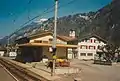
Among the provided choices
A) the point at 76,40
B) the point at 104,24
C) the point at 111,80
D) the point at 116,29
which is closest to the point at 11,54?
the point at 76,40

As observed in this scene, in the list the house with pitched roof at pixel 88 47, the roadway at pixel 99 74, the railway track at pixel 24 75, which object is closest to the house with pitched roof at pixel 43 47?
the roadway at pixel 99 74

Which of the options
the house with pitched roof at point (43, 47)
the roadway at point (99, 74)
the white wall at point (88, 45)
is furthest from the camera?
the white wall at point (88, 45)

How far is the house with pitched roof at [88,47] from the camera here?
240 ft

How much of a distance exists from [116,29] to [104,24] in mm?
24274

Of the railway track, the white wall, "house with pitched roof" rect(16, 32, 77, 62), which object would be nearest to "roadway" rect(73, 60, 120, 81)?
the railway track

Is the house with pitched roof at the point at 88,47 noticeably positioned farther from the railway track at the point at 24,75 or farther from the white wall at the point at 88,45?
the railway track at the point at 24,75

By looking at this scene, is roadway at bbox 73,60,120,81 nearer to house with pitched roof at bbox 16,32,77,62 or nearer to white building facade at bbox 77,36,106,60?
house with pitched roof at bbox 16,32,77,62

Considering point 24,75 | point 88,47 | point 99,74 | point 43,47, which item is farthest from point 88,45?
point 24,75

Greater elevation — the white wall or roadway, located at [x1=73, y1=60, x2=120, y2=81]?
the white wall

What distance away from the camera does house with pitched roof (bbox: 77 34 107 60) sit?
7329 centimetres

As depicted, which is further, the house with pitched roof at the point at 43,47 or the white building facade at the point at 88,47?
the white building facade at the point at 88,47

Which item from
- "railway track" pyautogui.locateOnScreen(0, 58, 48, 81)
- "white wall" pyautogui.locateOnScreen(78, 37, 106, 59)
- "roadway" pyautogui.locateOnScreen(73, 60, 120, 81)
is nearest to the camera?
"railway track" pyautogui.locateOnScreen(0, 58, 48, 81)

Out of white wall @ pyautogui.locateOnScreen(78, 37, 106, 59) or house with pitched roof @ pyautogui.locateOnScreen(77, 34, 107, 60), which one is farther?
house with pitched roof @ pyautogui.locateOnScreen(77, 34, 107, 60)

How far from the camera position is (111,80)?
24.9 metres
